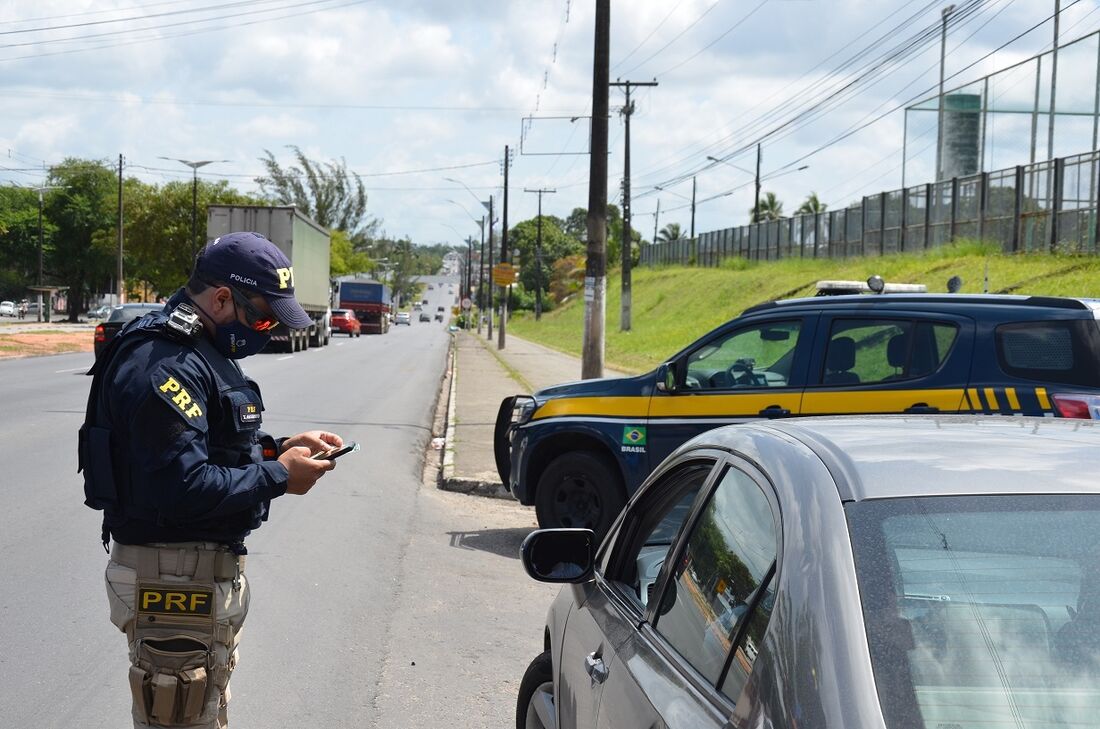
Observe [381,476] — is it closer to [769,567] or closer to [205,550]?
[205,550]

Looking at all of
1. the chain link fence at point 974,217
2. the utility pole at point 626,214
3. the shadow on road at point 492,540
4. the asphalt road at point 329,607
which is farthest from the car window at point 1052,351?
the utility pole at point 626,214

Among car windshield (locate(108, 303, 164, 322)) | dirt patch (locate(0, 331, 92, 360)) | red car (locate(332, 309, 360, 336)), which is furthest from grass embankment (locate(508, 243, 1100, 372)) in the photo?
dirt patch (locate(0, 331, 92, 360))

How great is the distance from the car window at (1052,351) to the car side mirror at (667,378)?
2205mm

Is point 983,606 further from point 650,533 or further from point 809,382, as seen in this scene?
point 809,382

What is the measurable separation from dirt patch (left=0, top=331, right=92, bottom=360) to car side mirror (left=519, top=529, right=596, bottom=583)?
30309mm

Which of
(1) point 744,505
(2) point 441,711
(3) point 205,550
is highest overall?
(1) point 744,505

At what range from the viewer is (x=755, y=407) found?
27.9 ft

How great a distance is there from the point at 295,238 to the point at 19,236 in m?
56.7

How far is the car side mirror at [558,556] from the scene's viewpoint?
390cm

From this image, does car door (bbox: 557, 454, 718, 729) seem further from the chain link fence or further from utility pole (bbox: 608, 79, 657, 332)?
utility pole (bbox: 608, 79, 657, 332)

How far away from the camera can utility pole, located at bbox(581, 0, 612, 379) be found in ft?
55.2

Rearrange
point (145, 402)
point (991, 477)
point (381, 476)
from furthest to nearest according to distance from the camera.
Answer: point (381, 476) → point (145, 402) → point (991, 477)

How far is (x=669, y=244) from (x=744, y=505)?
79055 millimetres

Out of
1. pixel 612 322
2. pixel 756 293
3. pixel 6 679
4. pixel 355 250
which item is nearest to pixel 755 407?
pixel 6 679
